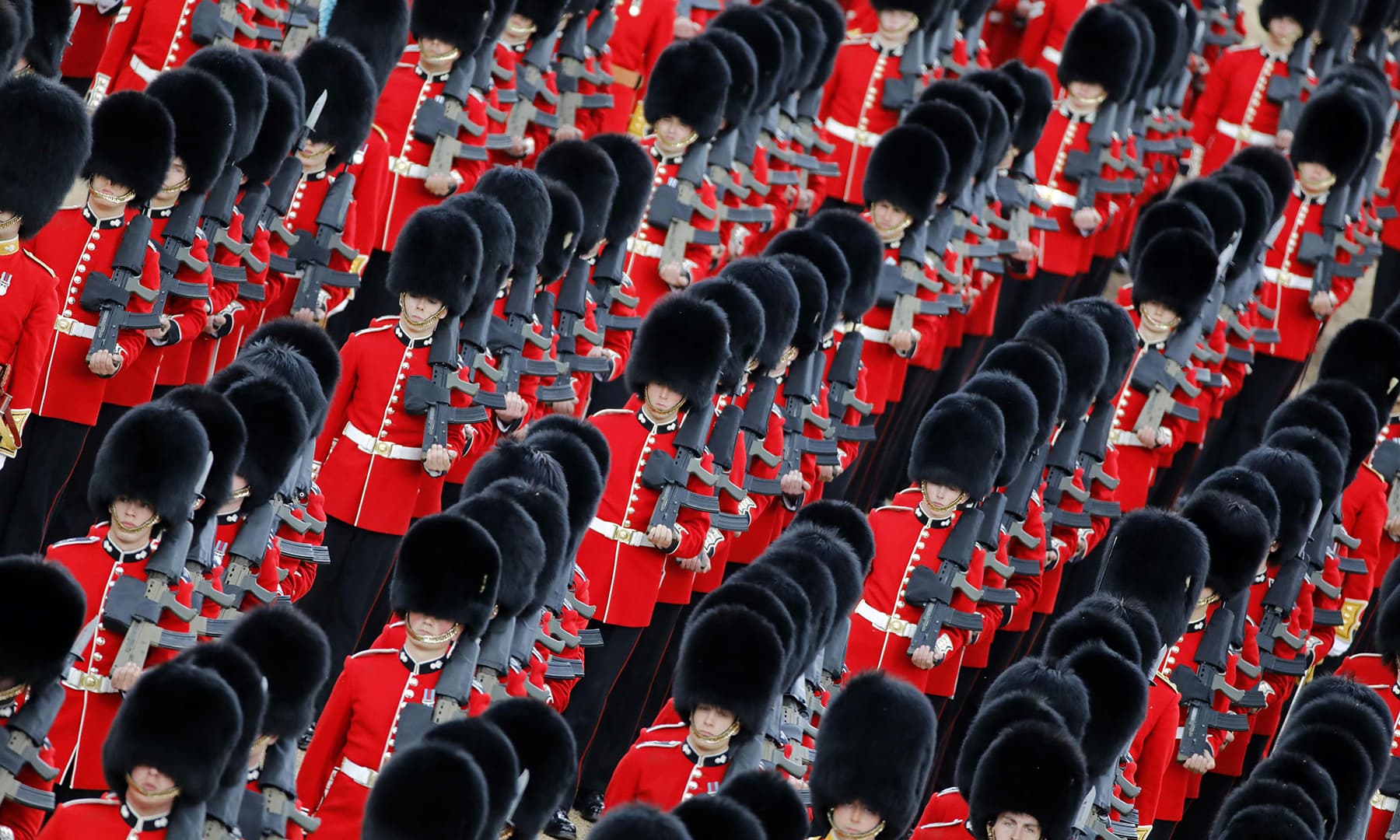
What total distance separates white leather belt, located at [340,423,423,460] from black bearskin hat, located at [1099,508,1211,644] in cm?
227

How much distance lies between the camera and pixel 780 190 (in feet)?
34.9

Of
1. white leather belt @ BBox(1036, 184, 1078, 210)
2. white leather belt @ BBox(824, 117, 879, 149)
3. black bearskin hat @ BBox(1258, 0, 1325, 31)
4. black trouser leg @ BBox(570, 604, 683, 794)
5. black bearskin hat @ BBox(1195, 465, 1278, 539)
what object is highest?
black bearskin hat @ BBox(1258, 0, 1325, 31)

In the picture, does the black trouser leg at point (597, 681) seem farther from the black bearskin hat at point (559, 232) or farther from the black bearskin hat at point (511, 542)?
the black bearskin hat at point (559, 232)

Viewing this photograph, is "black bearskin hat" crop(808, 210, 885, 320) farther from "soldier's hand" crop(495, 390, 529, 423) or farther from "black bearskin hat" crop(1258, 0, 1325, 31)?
"black bearskin hat" crop(1258, 0, 1325, 31)

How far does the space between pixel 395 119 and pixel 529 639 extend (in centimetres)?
276

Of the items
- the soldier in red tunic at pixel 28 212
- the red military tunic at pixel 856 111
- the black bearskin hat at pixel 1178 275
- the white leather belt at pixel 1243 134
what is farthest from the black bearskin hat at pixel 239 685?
the white leather belt at pixel 1243 134

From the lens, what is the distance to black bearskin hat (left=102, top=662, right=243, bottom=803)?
5.82 meters

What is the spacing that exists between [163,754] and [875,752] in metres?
2.03

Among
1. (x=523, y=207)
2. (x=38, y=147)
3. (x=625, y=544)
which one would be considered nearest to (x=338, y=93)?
(x=523, y=207)

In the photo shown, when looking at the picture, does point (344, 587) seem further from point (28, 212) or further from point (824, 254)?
point (824, 254)

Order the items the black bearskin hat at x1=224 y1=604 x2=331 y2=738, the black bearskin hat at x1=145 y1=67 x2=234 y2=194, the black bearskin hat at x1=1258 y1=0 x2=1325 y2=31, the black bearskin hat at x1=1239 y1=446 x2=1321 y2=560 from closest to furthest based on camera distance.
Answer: the black bearskin hat at x1=224 y1=604 x2=331 y2=738 → the black bearskin hat at x1=145 y1=67 x2=234 y2=194 → the black bearskin hat at x1=1239 y1=446 x2=1321 y2=560 → the black bearskin hat at x1=1258 y1=0 x2=1325 y2=31

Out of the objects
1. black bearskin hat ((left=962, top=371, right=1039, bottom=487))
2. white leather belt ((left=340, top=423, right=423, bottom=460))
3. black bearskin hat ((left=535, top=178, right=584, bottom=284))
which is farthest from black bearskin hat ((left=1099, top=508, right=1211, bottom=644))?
white leather belt ((left=340, top=423, right=423, bottom=460))

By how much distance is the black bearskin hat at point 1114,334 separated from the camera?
9.45 m

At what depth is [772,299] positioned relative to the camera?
8.70m
